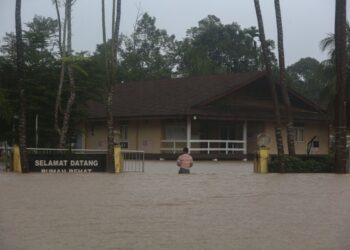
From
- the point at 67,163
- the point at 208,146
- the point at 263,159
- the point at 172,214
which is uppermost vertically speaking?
the point at 208,146

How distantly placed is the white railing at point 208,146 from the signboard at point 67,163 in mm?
13937

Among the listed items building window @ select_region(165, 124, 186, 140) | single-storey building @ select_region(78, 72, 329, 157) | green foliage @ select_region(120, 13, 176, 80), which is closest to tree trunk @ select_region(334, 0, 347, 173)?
single-storey building @ select_region(78, 72, 329, 157)

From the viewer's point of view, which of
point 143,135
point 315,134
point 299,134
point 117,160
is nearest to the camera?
point 117,160

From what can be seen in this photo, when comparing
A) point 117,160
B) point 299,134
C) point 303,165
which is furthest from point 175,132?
point 117,160

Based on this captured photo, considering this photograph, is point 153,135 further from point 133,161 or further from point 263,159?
point 263,159

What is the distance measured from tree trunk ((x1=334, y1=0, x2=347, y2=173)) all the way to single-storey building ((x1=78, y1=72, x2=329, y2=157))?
13.5 meters

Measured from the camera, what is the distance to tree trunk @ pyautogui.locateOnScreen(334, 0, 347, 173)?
86.8 feet

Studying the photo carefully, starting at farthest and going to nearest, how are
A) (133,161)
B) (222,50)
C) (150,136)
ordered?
(222,50) < (150,136) < (133,161)

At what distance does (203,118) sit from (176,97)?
3.89 metres

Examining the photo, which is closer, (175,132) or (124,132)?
(175,132)

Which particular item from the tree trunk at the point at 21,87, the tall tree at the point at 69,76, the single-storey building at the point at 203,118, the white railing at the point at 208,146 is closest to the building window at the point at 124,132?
the single-storey building at the point at 203,118

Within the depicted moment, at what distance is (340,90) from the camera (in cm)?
2670

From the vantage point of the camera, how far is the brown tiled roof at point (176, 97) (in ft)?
134

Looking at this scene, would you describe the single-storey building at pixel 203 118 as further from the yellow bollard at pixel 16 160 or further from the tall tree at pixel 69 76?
the yellow bollard at pixel 16 160
